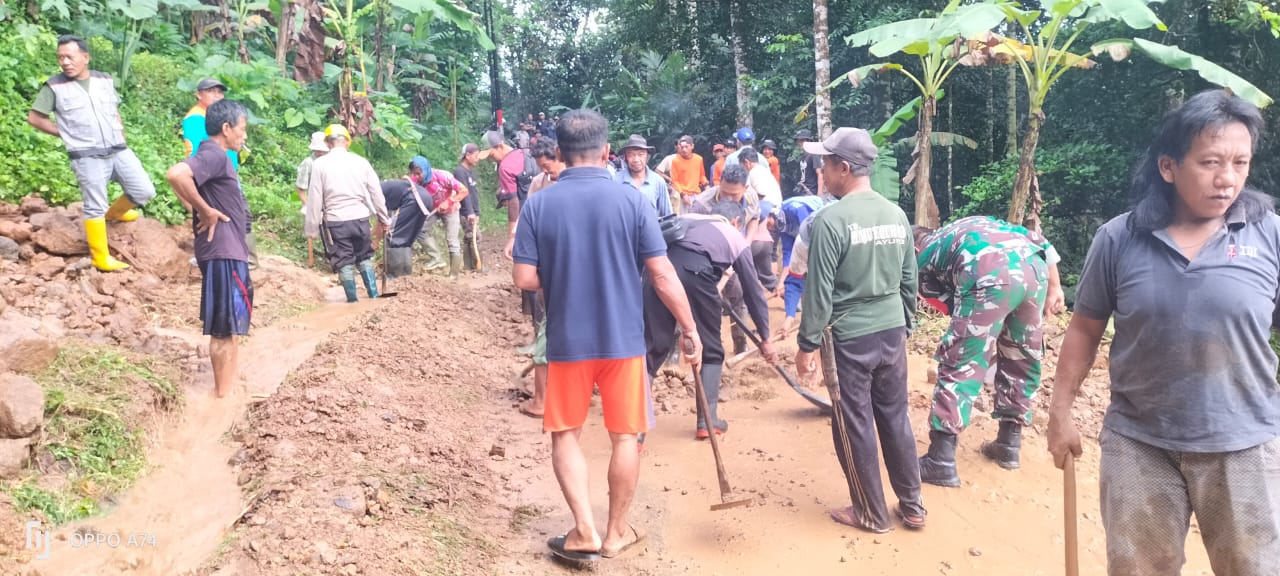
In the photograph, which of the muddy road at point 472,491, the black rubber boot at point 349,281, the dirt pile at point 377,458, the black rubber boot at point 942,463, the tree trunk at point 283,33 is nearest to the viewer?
the dirt pile at point 377,458

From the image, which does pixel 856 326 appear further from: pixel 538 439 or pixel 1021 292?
pixel 538 439

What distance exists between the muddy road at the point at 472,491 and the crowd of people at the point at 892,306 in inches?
8.6

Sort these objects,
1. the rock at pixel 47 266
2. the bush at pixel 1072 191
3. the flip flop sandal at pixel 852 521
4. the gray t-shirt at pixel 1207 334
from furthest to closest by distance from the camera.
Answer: the bush at pixel 1072 191 < the rock at pixel 47 266 < the flip flop sandal at pixel 852 521 < the gray t-shirt at pixel 1207 334

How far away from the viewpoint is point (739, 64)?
17297 mm

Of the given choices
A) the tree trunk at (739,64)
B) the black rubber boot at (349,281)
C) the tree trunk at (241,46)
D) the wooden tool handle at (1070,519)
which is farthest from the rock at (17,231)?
the tree trunk at (739,64)

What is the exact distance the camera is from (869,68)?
338 inches

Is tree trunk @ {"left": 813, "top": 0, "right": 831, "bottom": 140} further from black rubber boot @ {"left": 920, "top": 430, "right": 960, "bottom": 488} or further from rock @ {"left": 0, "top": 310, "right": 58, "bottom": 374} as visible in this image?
rock @ {"left": 0, "top": 310, "right": 58, "bottom": 374}

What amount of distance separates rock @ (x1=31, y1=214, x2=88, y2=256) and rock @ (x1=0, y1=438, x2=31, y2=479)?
11.7ft

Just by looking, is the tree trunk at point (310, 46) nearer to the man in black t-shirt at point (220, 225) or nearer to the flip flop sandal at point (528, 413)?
the man in black t-shirt at point (220, 225)

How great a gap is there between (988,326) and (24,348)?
17.7ft

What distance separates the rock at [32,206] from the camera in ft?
23.3

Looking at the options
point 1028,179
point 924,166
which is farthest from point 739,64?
point 1028,179

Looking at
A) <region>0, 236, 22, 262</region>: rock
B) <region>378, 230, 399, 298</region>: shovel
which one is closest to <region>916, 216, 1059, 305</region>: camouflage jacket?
<region>378, 230, 399, 298</region>: shovel

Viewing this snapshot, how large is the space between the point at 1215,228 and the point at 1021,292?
6.98 ft
